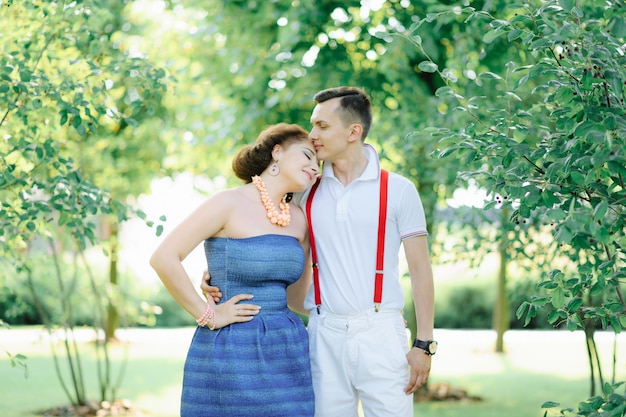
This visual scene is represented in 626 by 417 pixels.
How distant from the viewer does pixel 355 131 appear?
10.9 feet

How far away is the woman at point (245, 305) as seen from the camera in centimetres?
300

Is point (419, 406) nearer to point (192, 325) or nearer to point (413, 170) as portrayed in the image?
point (413, 170)

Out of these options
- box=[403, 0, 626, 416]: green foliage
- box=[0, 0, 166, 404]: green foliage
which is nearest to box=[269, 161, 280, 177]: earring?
box=[403, 0, 626, 416]: green foliage

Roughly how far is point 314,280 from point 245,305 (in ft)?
1.11

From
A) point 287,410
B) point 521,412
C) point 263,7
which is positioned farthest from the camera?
point 521,412

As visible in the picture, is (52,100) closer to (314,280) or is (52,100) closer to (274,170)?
(274,170)

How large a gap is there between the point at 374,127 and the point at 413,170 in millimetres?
513

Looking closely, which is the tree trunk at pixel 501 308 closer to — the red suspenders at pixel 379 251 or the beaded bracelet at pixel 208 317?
the red suspenders at pixel 379 251

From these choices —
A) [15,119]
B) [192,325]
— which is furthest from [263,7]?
[192,325]

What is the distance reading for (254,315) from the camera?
307cm

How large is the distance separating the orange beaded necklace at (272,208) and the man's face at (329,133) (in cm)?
25

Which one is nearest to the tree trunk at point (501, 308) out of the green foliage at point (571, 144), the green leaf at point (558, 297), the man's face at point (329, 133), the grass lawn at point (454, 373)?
the grass lawn at point (454, 373)

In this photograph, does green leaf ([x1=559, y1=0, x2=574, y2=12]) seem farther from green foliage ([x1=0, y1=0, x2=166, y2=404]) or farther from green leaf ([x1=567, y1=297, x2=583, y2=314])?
green foliage ([x1=0, y1=0, x2=166, y2=404])

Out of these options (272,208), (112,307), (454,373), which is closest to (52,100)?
(272,208)
